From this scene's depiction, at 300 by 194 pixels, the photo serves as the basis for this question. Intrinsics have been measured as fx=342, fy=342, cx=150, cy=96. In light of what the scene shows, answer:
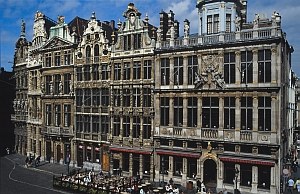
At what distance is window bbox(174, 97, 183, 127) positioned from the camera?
2755 cm

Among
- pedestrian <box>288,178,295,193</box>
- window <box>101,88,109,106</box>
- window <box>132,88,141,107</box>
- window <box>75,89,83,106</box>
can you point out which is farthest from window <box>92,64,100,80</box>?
pedestrian <box>288,178,295,193</box>

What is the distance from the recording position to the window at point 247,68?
2427 centimetres

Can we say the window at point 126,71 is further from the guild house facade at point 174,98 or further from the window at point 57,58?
the window at point 57,58

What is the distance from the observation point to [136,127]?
3006 cm

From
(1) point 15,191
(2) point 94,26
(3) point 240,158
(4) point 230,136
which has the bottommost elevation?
(1) point 15,191

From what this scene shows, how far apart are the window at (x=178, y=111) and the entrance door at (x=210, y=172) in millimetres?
3738

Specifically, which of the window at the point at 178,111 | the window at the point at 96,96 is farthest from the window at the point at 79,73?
the window at the point at 178,111

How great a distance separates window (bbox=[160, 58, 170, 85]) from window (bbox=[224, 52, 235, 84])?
4981mm

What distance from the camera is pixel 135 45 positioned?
3020cm

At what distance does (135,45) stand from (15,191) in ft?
49.9

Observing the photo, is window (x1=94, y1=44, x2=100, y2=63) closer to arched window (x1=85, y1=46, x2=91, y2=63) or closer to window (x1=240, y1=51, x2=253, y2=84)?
arched window (x1=85, y1=46, x2=91, y2=63)

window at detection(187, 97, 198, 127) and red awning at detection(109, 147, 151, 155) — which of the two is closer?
window at detection(187, 97, 198, 127)

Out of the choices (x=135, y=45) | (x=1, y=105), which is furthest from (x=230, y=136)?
(x=1, y=105)

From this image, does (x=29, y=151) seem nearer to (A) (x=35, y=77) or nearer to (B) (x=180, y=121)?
(A) (x=35, y=77)
